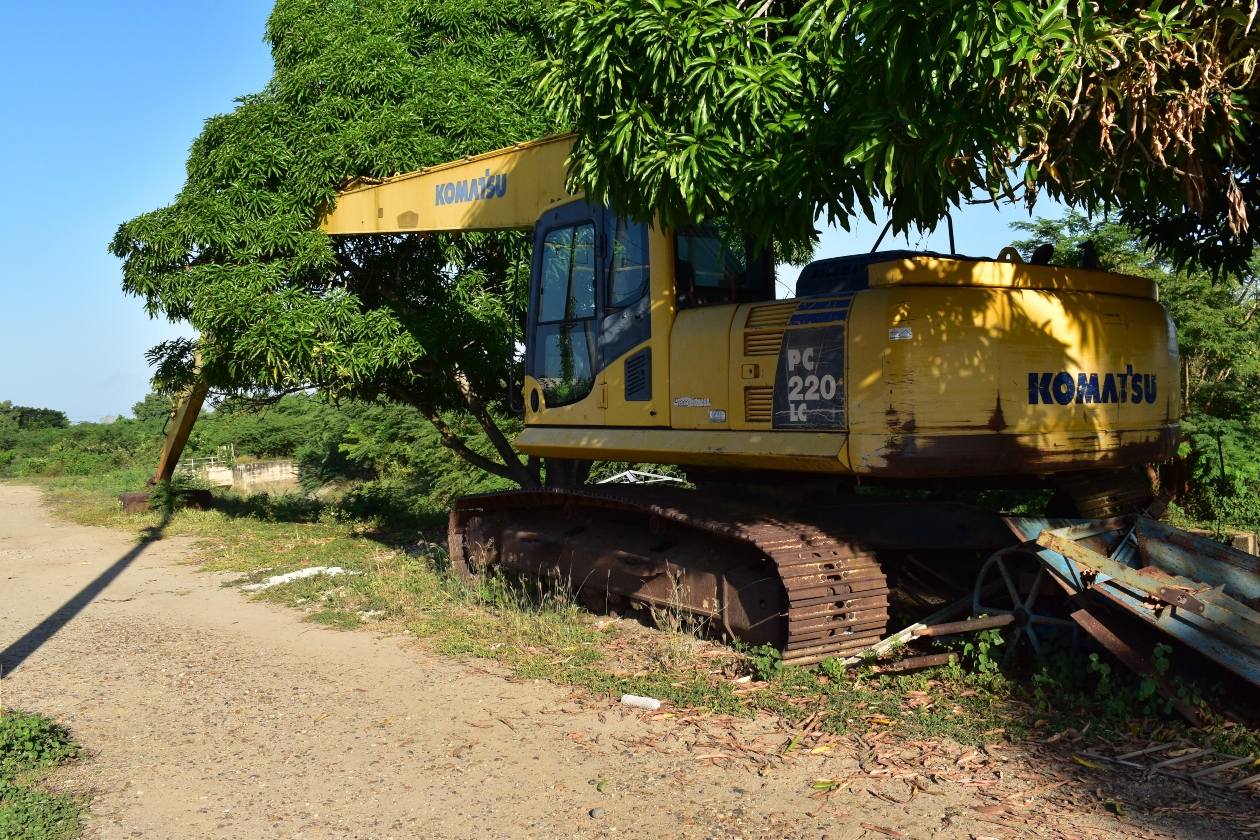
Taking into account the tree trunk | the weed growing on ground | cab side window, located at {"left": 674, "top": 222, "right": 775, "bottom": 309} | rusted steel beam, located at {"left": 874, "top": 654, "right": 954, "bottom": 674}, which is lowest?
the weed growing on ground

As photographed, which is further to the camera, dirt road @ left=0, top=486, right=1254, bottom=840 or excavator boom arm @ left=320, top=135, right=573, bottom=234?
excavator boom arm @ left=320, top=135, right=573, bottom=234

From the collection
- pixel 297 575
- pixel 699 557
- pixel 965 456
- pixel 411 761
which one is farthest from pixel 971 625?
pixel 297 575

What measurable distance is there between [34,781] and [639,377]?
4.18 metres

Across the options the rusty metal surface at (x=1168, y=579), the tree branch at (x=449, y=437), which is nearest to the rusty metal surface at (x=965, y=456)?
the rusty metal surface at (x=1168, y=579)

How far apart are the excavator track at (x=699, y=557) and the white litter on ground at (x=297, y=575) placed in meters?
1.74

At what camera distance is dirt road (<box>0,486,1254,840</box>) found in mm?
3932

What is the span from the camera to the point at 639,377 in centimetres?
705

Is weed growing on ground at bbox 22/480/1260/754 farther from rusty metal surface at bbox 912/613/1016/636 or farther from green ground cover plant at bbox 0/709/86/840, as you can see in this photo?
green ground cover plant at bbox 0/709/86/840

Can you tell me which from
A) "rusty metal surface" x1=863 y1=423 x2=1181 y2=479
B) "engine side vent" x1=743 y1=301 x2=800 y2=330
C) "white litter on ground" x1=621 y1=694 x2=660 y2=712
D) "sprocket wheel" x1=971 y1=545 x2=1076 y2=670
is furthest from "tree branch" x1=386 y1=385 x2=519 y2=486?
"rusty metal surface" x1=863 y1=423 x2=1181 y2=479

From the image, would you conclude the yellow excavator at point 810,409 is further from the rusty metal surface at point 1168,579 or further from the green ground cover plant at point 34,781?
the green ground cover plant at point 34,781

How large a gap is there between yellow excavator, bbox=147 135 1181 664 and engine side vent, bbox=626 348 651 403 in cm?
2

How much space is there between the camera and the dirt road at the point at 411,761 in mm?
3932

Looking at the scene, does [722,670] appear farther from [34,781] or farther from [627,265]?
[34,781]

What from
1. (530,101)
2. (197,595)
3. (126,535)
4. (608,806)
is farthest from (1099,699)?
(126,535)
